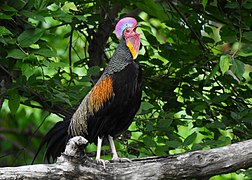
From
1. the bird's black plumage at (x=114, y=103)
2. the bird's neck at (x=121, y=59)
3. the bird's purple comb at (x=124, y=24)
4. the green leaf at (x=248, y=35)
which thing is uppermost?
the bird's purple comb at (x=124, y=24)

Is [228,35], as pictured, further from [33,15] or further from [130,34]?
[33,15]

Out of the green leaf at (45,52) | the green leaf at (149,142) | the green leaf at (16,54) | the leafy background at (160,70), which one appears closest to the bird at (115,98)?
the leafy background at (160,70)

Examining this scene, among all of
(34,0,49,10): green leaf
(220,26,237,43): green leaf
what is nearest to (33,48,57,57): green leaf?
(34,0,49,10): green leaf

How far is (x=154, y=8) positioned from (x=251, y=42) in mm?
650

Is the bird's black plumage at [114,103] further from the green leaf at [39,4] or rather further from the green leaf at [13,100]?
the green leaf at [39,4]

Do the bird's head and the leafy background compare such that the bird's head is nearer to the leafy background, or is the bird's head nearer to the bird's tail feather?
the leafy background

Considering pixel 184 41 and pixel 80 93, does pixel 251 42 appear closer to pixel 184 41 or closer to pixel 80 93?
pixel 184 41

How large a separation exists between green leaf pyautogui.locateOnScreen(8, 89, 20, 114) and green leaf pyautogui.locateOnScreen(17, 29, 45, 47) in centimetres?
43

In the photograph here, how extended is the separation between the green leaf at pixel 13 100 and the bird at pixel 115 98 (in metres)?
0.34

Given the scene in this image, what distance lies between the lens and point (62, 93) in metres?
3.89

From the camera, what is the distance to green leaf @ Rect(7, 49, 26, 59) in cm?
348

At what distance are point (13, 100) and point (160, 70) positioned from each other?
49.6 inches

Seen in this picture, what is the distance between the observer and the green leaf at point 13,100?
3.90 m

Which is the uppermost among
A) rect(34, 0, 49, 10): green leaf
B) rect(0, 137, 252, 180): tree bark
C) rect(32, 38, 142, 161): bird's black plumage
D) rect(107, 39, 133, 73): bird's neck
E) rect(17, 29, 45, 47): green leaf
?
rect(34, 0, 49, 10): green leaf
